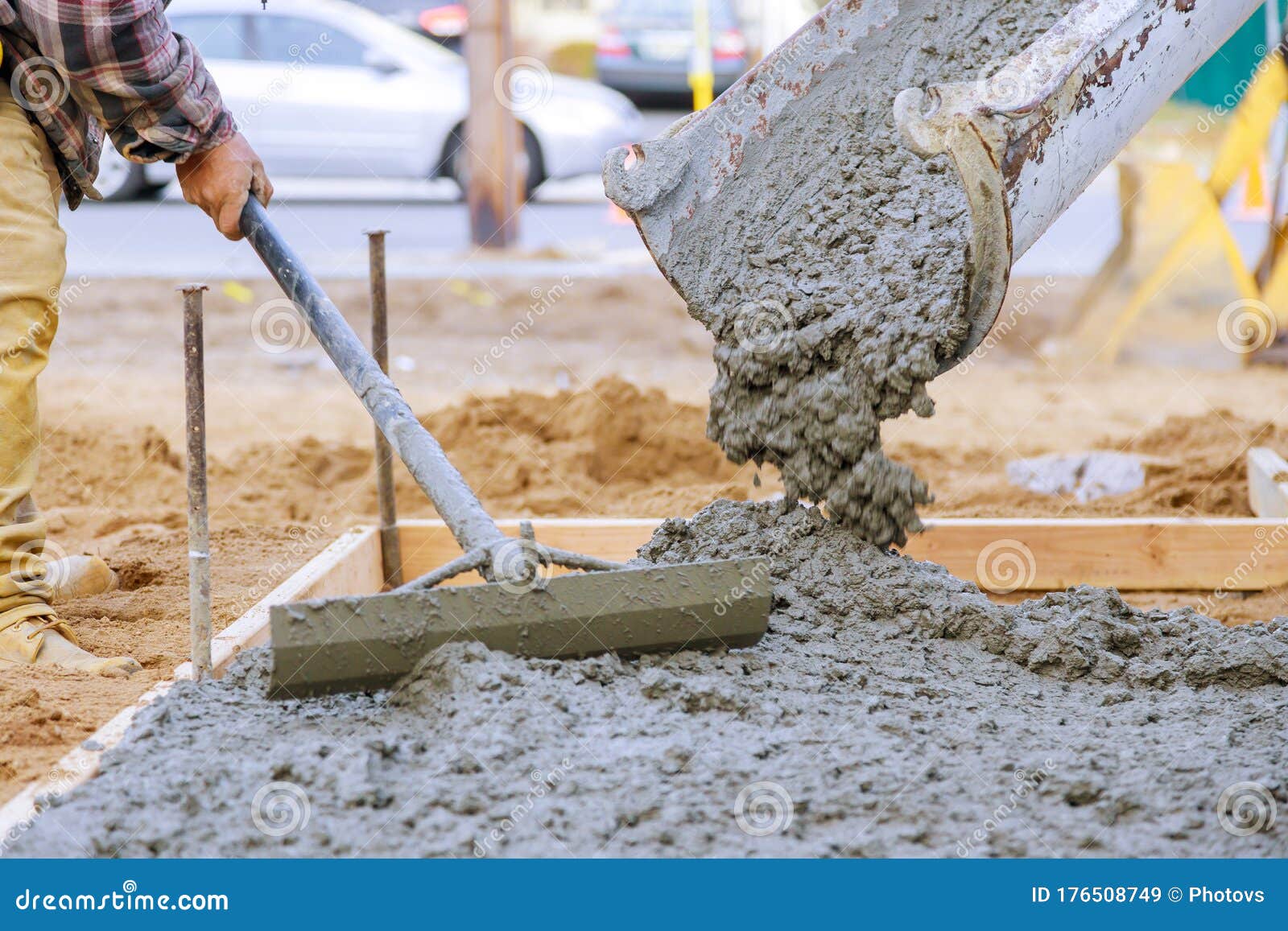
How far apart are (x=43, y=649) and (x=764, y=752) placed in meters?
1.53

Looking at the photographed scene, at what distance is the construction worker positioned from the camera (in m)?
2.52

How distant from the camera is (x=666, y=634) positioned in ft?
7.22

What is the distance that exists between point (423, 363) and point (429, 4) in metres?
10.2

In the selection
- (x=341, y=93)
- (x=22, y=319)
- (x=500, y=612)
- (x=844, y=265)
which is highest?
(x=341, y=93)

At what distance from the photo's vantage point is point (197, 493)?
2.23 m

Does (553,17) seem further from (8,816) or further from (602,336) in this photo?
(8,816)

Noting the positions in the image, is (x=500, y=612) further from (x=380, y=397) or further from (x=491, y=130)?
(x=491, y=130)

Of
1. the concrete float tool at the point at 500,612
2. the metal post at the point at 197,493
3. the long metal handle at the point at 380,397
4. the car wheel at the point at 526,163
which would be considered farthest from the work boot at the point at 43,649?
the car wheel at the point at 526,163

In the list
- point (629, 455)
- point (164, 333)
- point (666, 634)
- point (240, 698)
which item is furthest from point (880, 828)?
point (164, 333)

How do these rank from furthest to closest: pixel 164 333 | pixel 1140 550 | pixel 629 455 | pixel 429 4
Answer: pixel 429 4, pixel 164 333, pixel 629 455, pixel 1140 550

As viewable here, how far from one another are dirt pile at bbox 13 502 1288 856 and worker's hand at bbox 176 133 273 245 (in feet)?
3.16

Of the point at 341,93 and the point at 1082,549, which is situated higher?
the point at 341,93

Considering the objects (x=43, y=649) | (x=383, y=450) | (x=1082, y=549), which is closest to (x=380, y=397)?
(x=383, y=450)

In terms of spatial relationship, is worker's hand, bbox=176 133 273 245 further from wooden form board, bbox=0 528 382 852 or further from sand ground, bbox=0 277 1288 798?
sand ground, bbox=0 277 1288 798
